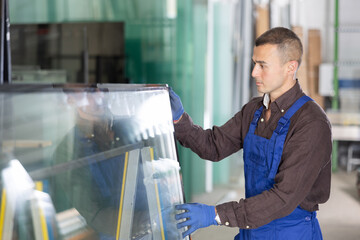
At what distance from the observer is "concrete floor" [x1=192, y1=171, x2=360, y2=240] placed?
305cm

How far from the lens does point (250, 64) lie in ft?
18.1

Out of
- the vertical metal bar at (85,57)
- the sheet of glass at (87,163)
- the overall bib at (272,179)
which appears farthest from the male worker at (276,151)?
the vertical metal bar at (85,57)

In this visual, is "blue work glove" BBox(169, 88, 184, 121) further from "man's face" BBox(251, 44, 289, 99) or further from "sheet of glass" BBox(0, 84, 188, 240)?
"man's face" BBox(251, 44, 289, 99)

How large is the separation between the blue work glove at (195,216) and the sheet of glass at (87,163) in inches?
2.0

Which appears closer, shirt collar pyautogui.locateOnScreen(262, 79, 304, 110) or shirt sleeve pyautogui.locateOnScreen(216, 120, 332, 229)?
shirt sleeve pyautogui.locateOnScreen(216, 120, 332, 229)

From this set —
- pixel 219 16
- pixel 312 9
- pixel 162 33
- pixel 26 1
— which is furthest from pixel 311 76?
pixel 26 1

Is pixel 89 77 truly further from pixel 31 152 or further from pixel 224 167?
pixel 31 152

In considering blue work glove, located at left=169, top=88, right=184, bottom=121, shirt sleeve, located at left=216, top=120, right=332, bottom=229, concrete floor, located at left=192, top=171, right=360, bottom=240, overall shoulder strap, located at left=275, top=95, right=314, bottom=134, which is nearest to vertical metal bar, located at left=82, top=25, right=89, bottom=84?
concrete floor, located at left=192, top=171, right=360, bottom=240

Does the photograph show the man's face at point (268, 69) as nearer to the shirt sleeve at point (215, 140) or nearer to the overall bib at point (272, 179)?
the overall bib at point (272, 179)

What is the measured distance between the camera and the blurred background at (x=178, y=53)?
13.9 feet

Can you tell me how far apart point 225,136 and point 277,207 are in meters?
0.52

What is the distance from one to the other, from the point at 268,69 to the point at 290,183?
469 millimetres

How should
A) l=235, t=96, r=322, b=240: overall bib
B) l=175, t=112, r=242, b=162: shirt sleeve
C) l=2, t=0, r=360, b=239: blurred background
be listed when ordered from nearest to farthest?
l=235, t=96, r=322, b=240: overall bib < l=175, t=112, r=242, b=162: shirt sleeve < l=2, t=0, r=360, b=239: blurred background

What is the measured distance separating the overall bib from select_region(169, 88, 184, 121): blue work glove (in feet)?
1.03
